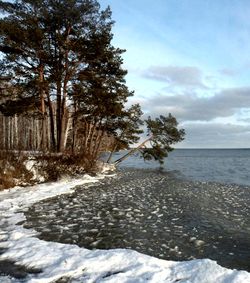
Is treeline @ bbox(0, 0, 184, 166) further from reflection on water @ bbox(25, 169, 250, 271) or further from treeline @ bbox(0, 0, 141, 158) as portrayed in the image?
reflection on water @ bbox(25, 169, 250, 271)

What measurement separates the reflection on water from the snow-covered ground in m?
0.55

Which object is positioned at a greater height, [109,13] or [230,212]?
[109,13]

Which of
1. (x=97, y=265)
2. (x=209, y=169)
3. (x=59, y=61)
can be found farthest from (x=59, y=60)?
(x=209, y=169)

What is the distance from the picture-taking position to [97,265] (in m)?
6.30

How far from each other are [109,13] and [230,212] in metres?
17.2

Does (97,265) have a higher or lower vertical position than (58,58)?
lower

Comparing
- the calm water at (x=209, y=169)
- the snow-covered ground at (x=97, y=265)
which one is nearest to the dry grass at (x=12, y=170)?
the snow-covered ground at (x=97, y=265)

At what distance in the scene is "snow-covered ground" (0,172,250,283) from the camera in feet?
18.8

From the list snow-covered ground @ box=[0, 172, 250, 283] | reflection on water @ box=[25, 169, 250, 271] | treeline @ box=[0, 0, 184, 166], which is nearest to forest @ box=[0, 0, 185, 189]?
treeline @ box=[0, 0, 184, 166]

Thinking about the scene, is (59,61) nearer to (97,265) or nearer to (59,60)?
(59,60)

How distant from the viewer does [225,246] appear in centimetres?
788

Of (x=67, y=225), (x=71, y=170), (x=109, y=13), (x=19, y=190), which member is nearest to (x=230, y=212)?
(x=67, y=225)

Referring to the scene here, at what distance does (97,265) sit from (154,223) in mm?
3747

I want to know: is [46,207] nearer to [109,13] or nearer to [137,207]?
[137,207]
